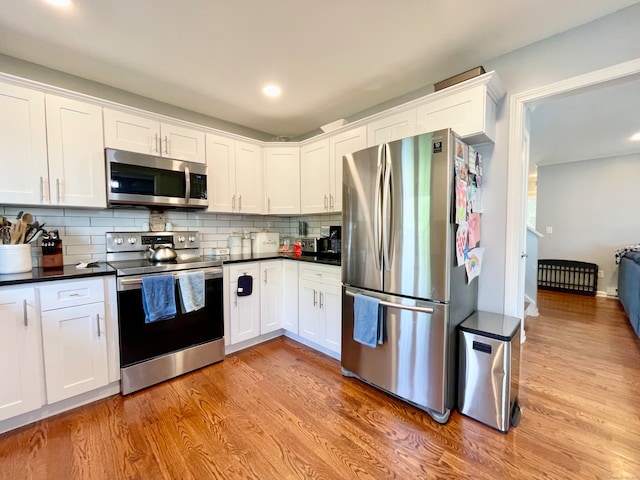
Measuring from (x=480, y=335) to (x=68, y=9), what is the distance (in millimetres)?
3120

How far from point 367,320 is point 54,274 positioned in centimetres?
211

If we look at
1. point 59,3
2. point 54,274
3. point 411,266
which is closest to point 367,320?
point 411,266

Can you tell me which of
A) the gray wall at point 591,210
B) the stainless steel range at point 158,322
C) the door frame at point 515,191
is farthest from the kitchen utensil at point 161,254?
the gray wall at point 591,210

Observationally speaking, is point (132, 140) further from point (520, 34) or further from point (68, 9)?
point (520, 34)

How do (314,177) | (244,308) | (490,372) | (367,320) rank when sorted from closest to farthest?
1. (490,372)
2. (367,320)
3. (244,308)
4. (314,177)

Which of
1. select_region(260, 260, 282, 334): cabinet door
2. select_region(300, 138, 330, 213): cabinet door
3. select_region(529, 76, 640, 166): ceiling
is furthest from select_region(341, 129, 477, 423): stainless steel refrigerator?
select_region(529, 76, 640, 166): ceiling

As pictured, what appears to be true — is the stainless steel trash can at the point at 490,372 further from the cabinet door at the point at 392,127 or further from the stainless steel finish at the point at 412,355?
the cabinet door at the point at 392,127

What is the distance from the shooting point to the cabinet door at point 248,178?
3035 mm

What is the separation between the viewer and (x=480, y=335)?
171 cm

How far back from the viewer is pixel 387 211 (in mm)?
1912

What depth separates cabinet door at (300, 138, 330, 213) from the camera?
298 centimetres

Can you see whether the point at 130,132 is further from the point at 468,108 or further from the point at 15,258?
the point at 468,108

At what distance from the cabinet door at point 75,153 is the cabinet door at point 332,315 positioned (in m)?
2.00

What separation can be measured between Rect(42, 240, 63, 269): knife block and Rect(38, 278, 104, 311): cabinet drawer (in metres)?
0.51
